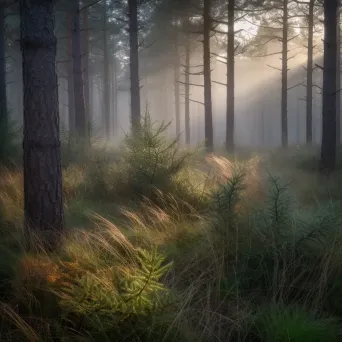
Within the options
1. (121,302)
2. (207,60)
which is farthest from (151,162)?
(207,60)

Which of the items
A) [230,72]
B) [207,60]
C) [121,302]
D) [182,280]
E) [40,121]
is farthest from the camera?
[230,72]

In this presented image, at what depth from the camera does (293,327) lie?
2.74 meters

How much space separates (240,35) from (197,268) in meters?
23.0

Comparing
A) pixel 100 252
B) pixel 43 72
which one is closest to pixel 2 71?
pixel 43 72

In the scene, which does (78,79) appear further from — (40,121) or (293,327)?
(293,327)

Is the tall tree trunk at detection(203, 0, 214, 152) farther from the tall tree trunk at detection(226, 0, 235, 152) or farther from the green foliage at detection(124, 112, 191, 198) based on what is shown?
the green foliage at detection(124, 112, 191, 198)

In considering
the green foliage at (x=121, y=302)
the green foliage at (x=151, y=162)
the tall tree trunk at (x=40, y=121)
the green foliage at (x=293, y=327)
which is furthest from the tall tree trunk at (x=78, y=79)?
the green foliage at (x=293, y=327)

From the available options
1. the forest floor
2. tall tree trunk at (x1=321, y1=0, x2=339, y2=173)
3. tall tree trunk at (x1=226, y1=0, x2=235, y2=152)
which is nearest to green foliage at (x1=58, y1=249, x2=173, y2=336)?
the forest floor

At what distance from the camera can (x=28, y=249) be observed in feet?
13.5

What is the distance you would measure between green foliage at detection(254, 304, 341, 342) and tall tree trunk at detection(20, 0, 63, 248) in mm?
2371

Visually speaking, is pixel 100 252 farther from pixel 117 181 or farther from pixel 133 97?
pixel 133 97

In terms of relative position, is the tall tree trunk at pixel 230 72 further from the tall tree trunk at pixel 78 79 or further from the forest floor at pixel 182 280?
the forest floor at pixel 182 280

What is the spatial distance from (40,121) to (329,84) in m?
8.80

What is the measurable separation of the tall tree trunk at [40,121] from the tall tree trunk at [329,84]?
27.7ft
